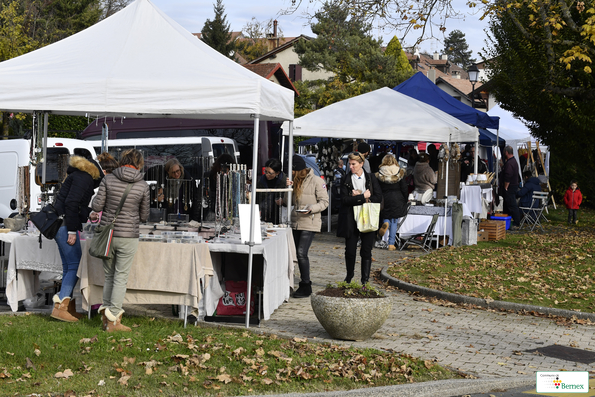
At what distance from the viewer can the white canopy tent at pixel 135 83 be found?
7562mm

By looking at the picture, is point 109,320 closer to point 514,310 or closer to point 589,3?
point 514,310

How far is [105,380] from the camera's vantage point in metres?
5.69

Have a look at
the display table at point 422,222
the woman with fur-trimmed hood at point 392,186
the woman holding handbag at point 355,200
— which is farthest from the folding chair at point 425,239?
the woman holding handbag at point 355,200

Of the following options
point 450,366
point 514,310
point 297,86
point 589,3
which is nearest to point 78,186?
point 450,366

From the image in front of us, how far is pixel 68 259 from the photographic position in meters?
7.70

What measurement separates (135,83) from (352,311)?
332 centimetres

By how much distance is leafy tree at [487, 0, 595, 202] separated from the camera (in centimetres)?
1716

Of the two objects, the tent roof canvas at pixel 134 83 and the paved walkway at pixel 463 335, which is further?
the tent roof canvas at pixel 134 83

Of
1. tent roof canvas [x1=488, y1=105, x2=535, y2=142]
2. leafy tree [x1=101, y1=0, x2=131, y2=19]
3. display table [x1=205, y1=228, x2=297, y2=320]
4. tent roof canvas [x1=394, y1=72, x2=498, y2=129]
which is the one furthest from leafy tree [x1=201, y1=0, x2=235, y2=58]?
display table [x1=205, y1=228, x2=297, y2=320]

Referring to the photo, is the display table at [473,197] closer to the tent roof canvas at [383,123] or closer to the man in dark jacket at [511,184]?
the tent roof canvas at [383,123]

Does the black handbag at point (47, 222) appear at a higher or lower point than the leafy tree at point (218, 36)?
lower

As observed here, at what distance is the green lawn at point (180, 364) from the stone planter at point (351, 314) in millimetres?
300

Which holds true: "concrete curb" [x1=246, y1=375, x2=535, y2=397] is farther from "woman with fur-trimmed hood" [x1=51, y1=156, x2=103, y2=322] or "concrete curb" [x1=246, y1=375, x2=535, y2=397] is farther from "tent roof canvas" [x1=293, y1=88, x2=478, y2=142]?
"tent roof canvas" [x1=293, y1=88, x2=478, y2=142]

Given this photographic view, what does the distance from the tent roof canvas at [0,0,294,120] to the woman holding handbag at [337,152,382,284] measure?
1.79 m
